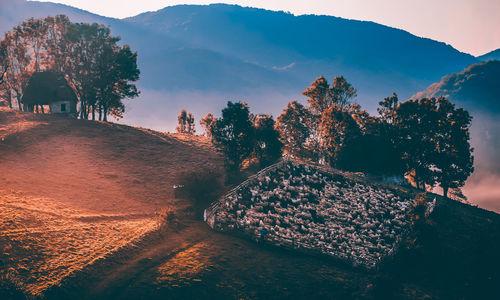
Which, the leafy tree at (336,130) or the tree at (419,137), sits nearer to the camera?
the tree at (419,137)

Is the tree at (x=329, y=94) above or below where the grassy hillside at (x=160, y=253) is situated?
above

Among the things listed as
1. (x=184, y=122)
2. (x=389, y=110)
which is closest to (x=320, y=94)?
(x=389, y=110)

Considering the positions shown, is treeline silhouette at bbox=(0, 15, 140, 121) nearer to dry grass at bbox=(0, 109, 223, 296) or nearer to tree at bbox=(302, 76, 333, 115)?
dry grass at bbox=(0, 109, 223, 296)

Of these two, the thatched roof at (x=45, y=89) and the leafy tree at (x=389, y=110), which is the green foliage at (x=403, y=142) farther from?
the thatched roof at (x=45, y=89)

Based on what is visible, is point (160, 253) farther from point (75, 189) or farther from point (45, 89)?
point (45, 89)

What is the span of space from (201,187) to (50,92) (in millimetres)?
52595

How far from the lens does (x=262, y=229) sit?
32031 mm

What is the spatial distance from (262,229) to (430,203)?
25117 millimetres

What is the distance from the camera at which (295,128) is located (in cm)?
6000

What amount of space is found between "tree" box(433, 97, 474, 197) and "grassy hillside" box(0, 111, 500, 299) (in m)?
8.01

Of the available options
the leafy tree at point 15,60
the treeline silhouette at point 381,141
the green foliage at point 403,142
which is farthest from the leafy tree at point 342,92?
the leafy tree at point 15,60

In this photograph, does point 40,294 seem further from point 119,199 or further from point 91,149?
point 91,149

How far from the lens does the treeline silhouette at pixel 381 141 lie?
4641 centimetres

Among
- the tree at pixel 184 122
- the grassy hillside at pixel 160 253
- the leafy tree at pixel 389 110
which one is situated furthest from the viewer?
the tree at pixel 184 122
